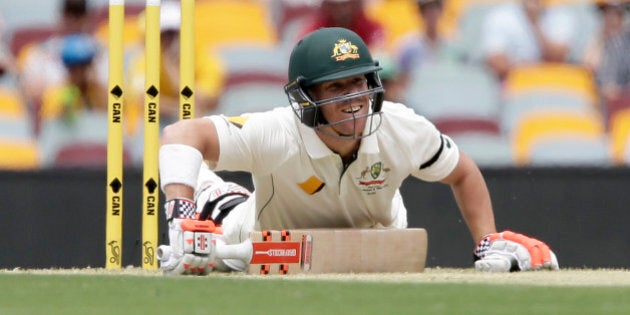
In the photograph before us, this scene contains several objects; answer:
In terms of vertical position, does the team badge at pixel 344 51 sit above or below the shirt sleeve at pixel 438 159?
above

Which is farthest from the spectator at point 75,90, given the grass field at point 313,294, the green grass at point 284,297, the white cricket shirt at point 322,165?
the green grass at point 284,297

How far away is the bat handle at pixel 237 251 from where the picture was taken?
4.98 metres

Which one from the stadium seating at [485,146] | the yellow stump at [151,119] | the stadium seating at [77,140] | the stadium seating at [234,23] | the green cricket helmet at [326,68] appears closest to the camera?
the green cricket helmet at [326,68]

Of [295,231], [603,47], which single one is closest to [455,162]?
[295,231]

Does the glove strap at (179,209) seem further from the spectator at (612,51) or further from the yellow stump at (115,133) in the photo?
the spectator at (612,51)

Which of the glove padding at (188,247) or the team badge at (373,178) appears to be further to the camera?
the team badge at (373,178)

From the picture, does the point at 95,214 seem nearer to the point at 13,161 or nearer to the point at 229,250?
the point at 13,161

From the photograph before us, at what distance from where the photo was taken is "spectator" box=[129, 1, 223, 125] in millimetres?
7914

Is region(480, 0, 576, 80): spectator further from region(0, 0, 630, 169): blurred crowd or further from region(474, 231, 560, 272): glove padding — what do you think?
region(474, 231, 560, 272): glove padding

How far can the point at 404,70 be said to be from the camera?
8.64 metres

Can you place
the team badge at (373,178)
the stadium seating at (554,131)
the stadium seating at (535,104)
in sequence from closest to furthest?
the team badge at (373,178), the stadium seating at (554,131), the stadium seating at (535,104)

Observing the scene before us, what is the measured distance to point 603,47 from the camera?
8.95 m

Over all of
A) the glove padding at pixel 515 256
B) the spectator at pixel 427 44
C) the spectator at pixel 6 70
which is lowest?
the glove padding at pixel 515 256

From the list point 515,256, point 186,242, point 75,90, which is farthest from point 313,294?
point 75,90
